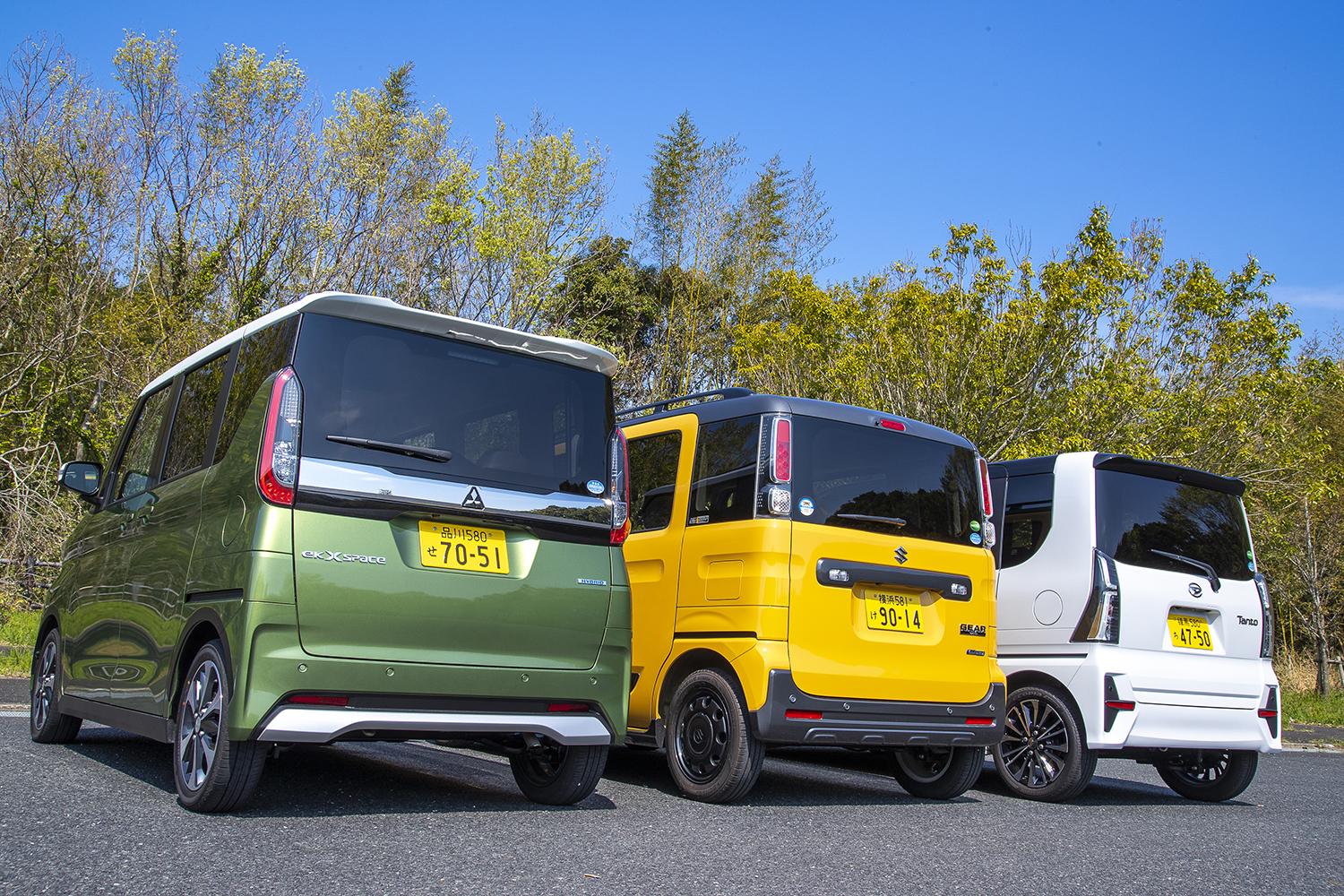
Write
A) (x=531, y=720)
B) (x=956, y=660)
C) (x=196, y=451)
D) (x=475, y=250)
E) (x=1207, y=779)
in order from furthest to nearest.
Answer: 1. (x=475, y=250)
2. (x=1207, y=779)
3. (x=956, y=660)
4. (x=196, y=451)
5. (x=531, y=720)

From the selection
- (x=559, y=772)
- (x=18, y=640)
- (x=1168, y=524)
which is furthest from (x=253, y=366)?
(x=18, y=640)

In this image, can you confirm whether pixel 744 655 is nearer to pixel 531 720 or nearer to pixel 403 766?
pixel 531 720

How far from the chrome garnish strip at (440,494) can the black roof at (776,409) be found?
1.38 metres

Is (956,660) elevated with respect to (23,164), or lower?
lower

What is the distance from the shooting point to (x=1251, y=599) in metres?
7.88

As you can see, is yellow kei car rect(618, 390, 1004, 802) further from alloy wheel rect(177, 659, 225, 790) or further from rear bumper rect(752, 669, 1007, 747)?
alloy wheel rect(177, 659, 225, 790)

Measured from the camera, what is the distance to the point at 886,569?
6.43m

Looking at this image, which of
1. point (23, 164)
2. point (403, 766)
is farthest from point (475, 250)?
point (403, 766)

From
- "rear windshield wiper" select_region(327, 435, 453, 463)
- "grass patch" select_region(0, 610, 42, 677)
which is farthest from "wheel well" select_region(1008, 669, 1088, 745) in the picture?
"grass patch" select_region(0, 610, 42, 677)

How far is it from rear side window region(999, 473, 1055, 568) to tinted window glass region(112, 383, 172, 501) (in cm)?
526

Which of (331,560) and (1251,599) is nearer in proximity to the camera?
(331,560)

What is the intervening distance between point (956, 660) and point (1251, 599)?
2555 mm

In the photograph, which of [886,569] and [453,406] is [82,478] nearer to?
[453,406]

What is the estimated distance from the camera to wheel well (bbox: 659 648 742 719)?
6.30 meters
